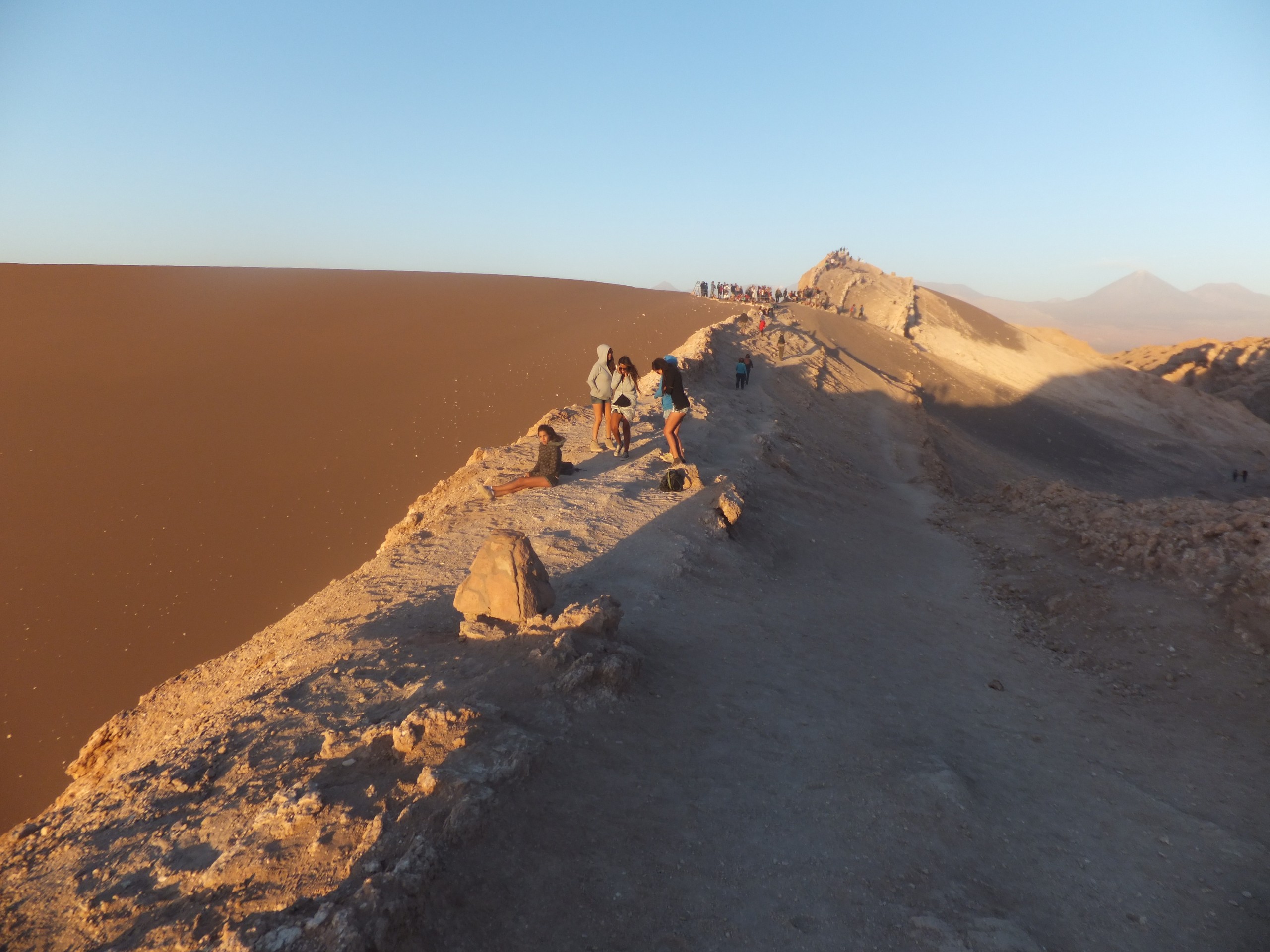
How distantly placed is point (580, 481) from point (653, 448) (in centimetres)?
181

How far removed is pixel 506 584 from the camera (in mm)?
5148

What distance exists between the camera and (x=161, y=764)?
3.99 m

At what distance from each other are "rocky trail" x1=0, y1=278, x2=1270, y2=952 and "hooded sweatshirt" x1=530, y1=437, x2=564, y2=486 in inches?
9.7

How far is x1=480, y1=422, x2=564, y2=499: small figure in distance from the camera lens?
8516mm

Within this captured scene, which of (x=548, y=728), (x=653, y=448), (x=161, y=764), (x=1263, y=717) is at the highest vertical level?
(x=653, y=448)

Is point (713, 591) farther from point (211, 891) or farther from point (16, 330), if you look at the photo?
point (16, 330)

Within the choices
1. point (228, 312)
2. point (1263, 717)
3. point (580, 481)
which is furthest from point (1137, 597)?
point (228, 312)

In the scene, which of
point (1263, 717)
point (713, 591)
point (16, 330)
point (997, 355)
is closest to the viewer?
point (1263, 717)

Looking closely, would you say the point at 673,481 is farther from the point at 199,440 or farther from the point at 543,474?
the point at 199,440

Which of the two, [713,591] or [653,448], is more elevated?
[653,448]

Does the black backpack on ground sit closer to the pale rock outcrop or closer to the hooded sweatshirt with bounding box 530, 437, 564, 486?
the pale rock outcrop

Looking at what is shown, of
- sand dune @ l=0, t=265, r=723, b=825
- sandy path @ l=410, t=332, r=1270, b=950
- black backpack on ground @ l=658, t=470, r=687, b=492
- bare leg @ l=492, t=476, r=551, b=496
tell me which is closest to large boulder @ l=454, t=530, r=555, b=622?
Answer: sandy path @ l=410, t=332, r=1270, b=950

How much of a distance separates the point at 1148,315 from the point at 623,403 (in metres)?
182

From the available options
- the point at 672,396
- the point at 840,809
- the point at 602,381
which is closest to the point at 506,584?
the point at 840,809
